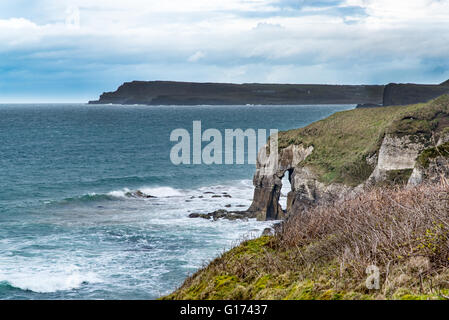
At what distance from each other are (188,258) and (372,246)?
2224cm

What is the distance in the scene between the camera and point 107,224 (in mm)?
38688

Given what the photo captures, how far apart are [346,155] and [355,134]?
14.9 feet

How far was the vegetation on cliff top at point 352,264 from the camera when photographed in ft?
23.3

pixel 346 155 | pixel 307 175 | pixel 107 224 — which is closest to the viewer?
pixel 307 175

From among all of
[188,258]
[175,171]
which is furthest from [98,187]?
[188,258]

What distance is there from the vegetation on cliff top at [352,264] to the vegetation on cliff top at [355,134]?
2484cm

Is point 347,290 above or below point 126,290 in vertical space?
above

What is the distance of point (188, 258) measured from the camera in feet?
96.7

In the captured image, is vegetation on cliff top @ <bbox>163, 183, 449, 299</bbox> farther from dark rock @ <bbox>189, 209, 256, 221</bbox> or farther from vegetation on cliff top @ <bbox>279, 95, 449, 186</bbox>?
dark rock @ <bbox>189, 209, 256, 221</bbox>

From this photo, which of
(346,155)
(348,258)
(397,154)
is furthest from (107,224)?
(348,258)

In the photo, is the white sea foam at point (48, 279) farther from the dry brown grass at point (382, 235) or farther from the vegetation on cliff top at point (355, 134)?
the vegetation on cliff top at point (355, 134)

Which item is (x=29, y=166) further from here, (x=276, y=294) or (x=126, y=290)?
(x=276, y=294)

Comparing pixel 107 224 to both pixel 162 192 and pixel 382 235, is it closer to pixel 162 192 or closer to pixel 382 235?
pixel 162 192

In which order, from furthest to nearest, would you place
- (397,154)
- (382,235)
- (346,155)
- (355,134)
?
1. (355,134)
2. (346,155)
3. (397,154)
4. (382,235)
